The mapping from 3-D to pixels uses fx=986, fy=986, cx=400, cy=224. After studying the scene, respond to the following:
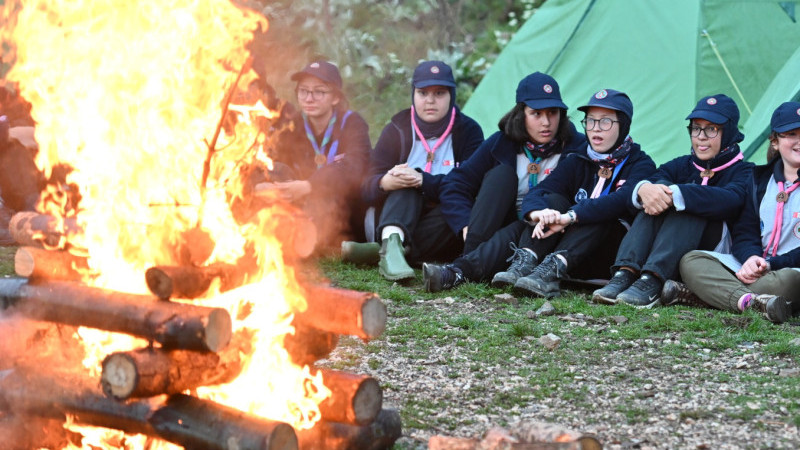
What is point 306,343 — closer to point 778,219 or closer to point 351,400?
point 351,400

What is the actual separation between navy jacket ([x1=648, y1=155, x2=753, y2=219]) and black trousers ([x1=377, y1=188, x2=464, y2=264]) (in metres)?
1.64

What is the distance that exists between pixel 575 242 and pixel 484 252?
25.0 inches

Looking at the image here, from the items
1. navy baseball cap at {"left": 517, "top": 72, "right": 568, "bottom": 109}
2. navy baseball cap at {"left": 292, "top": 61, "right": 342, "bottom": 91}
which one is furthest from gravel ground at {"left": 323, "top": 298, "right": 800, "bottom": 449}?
navy baseball cap at {"left": 292, "top": 61, "right": 342, "bottom": 91}

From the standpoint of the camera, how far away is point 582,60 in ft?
30.1

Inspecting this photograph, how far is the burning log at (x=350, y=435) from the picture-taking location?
11.1 feet

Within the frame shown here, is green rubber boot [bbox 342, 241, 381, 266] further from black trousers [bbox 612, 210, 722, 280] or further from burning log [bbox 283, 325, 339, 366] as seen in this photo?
burning log [bbox 283, 325, 339, 366]

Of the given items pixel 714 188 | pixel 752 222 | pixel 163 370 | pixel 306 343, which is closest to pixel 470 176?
pixel 714 188

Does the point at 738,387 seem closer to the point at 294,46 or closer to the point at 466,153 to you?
the point at 466,153

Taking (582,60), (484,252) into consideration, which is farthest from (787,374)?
(582,60)

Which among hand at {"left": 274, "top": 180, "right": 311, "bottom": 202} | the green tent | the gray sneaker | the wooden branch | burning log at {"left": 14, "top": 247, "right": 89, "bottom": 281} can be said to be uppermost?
the green tent

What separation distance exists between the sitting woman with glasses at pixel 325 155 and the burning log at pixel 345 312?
4.08 meters

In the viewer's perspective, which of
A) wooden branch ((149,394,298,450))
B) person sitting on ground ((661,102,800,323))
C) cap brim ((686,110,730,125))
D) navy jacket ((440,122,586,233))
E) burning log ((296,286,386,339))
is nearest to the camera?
wooden branch ((149,394,298,450))

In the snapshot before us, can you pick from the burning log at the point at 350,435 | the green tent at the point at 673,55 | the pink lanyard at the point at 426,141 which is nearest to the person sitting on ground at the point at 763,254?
the green tent at the point at 673,55

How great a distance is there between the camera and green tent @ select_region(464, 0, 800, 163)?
8445mm
